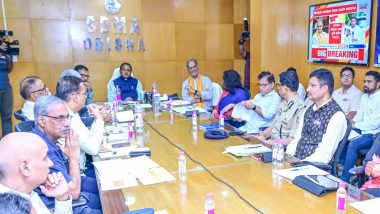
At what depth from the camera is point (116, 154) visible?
2549mm

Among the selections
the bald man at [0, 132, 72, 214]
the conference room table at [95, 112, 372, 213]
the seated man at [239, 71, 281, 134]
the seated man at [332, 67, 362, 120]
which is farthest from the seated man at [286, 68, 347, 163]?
the seated man at [332, 67, 362, 120]

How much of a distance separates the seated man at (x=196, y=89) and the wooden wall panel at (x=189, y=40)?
4.35 ft

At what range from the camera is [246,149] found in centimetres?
259

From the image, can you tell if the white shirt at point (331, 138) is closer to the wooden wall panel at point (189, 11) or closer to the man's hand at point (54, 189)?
the man's hand at point (54, 189)

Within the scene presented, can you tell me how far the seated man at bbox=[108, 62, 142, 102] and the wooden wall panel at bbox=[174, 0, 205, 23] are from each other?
1.64 metres

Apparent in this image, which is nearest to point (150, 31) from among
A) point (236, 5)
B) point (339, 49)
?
point (236, 5)

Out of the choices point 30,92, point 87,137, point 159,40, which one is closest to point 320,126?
point 87,137

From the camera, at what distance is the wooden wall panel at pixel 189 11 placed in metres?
6.61

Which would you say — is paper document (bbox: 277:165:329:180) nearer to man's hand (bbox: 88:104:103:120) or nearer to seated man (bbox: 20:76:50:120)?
man's hand (bbox: 88:104:103:120)

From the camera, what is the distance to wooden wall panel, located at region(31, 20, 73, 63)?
19.0ft

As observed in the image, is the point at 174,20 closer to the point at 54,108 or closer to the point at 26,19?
the point at 26,19

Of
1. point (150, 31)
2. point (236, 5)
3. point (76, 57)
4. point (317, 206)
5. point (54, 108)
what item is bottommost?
point (317, 206)

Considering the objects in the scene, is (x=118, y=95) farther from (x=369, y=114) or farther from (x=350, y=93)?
(x=369, y=114)

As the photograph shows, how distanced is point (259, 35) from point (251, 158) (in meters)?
3.80
